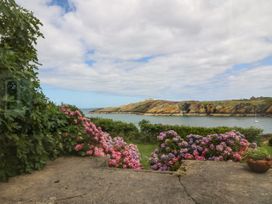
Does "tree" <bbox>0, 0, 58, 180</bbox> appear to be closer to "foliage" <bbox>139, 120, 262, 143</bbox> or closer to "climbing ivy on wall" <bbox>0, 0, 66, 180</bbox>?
"climbing ivy on wall" <bbox>0, 0, 66, 180</bbox>

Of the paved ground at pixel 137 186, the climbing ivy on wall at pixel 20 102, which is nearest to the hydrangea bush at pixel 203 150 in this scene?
the paved ground at pixel 137 186

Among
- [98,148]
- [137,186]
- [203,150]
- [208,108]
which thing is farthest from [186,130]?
[208,108]

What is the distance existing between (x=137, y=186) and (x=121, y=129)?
11.1 m

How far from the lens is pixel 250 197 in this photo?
379 cm

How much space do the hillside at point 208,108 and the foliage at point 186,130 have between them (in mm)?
48454

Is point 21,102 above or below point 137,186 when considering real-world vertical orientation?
above

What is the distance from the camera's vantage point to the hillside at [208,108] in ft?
196

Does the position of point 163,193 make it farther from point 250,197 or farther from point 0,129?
point 0,129

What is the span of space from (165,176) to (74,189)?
149 cm

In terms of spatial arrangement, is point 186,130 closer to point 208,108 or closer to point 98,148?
point 98,148

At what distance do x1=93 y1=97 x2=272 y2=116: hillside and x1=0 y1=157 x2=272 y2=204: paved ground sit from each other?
192 ft

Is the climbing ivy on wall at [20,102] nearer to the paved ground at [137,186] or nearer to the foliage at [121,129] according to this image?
the paved ground at [137,186]

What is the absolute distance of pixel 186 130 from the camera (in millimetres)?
13938

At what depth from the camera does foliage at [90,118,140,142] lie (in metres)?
15.3
